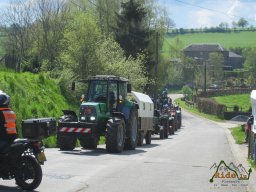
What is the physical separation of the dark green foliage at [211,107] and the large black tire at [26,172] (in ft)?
247

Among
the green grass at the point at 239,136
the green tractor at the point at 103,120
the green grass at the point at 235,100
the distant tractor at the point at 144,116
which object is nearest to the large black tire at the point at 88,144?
the green tractor at the point at 103,120

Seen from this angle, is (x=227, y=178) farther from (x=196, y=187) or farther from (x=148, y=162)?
(x=148, y=162)

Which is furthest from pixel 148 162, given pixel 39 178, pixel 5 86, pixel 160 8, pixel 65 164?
pixel 160 8

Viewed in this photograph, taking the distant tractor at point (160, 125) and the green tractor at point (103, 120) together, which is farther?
the distant tractor at point (160, 125)

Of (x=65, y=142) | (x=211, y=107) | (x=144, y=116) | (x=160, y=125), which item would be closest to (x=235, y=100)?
(x=211, y=107)

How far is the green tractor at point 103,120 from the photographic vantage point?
21359 mm

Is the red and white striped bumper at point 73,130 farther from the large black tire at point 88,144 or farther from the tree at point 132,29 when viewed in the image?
the tree at point 132,29

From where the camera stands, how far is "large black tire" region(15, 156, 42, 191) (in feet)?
38.0

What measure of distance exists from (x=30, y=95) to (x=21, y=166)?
618 inches

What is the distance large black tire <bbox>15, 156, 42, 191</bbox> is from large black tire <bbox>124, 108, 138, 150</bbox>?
1212 centimetres

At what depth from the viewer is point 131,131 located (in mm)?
23984

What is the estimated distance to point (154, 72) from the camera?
64562 millimetres

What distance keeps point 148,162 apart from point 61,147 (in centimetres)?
482

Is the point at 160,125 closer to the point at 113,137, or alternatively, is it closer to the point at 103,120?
the point at 103,120
